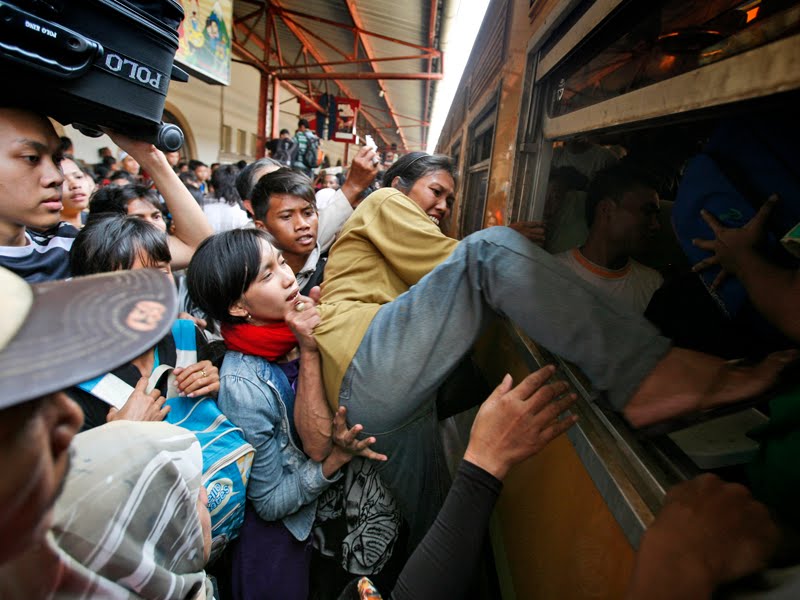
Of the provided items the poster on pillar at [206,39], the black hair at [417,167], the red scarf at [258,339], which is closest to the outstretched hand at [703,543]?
the red scarf at [258,339]

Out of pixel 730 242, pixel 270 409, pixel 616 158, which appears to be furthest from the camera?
pixel 616 158

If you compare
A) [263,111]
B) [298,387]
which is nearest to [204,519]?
[298,387]

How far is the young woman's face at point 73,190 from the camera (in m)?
2.59

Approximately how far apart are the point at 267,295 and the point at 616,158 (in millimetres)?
1697

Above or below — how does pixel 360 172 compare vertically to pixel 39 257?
above

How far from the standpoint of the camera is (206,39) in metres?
4.70

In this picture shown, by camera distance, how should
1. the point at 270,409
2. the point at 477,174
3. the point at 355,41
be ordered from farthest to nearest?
the point at 355,41 → the point at 477,174 → the point at 270,409

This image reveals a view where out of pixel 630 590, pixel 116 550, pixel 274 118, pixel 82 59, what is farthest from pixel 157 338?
pixel 274 118

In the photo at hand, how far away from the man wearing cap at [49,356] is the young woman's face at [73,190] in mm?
2785

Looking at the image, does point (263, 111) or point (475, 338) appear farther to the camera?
point (263, 111)

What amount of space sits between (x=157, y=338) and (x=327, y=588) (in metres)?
1.55

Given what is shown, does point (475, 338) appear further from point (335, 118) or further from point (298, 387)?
point (335, 118)

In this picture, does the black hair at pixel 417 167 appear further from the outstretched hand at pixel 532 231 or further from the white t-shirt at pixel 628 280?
the white t-shirt at pixel 628 280

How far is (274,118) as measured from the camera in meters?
8.94
